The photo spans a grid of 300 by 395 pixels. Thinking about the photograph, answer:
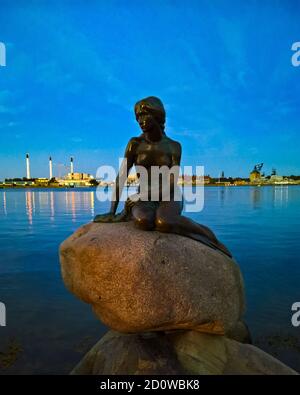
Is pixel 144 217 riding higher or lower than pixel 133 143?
lower

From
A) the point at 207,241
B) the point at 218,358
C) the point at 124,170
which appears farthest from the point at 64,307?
the point at 207,241

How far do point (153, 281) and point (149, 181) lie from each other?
6.07 feet

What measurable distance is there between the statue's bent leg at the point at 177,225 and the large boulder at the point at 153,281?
0.13 m

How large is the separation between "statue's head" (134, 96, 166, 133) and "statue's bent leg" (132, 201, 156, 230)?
1.33 m

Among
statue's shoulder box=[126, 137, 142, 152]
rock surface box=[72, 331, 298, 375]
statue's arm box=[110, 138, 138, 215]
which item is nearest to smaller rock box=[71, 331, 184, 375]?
rock surface box=[72, 331, 298, 375]

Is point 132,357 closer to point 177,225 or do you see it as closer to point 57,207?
point 177,225

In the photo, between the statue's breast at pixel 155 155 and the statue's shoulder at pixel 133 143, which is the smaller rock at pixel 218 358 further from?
the statue's shoulder at pixel 133 143

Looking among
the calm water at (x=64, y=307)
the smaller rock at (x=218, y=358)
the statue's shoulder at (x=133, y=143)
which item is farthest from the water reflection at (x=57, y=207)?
the smaller rock at (x=218, y=358)

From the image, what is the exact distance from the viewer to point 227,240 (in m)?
13.2

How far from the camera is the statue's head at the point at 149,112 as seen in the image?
4.79 meters

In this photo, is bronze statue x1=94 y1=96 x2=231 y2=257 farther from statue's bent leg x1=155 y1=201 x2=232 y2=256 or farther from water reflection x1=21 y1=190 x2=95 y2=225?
water reflection x1=21 y1=190 x2=95 y2=225

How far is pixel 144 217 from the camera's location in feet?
14.3

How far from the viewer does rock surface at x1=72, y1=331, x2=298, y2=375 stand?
386 cm
